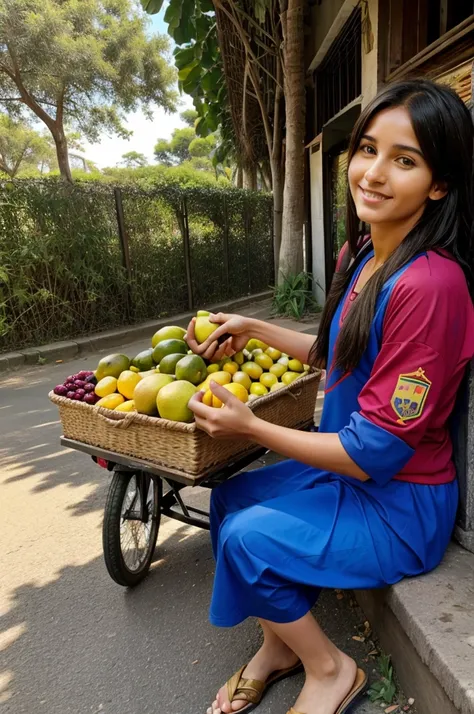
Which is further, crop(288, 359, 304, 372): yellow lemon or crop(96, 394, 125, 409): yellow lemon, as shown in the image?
crop(288, 359, 304, 372): yellow lemon

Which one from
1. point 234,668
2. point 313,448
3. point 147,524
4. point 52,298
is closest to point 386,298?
point 313,448

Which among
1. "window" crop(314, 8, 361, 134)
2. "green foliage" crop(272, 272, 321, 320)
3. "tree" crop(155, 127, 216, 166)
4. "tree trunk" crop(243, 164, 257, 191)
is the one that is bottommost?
"green foliage" crop(272, 272, 321, 320)

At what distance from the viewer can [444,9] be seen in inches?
156

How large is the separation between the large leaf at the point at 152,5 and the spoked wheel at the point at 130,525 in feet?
27.4

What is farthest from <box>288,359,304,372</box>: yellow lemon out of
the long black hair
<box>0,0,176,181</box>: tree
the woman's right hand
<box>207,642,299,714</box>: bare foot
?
<box>0,0,176,181</box>: tree

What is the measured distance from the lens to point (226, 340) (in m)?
2.31

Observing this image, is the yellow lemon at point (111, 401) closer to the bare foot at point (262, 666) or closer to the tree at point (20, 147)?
the bare foot at point (262, 666)

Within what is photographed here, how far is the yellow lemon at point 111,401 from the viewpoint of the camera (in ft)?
6.98

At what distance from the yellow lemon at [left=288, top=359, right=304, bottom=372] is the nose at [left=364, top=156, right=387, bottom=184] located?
3.33ft

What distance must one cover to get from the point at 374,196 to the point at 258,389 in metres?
0.95

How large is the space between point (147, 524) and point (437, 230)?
189cm

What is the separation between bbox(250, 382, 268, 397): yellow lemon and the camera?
219 cm

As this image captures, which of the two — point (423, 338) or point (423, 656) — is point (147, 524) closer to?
point (423, 656)

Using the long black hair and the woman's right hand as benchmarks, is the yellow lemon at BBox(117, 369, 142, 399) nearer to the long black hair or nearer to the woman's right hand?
the woman's right hand
